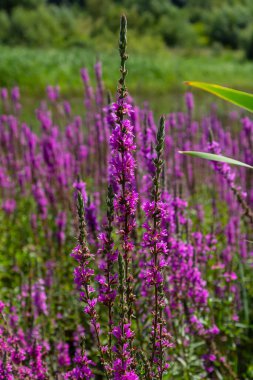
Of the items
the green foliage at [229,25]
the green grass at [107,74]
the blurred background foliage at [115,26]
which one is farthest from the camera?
the green foliage at [229,25]

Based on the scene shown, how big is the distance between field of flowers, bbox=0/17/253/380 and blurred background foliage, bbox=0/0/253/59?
4170 centimetres

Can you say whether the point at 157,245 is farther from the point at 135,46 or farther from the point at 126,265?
the point at 135,46

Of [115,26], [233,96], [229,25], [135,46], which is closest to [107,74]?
[135,46]

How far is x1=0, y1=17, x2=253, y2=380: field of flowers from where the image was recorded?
2078 millimetres

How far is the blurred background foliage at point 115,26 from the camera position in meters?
49.6

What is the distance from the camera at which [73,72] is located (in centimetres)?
2845

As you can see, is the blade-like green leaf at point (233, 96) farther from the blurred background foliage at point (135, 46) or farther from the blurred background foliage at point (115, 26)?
the blurred background foliage at point (115, 26)

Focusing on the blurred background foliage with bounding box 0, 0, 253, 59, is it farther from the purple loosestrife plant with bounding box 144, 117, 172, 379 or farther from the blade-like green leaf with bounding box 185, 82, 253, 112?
the purple loosestrife plant with bounding box 144, 117, 172, 379

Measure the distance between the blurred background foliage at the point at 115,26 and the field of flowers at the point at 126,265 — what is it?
41.7m

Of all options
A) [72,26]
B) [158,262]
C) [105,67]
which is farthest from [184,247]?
[72,26]

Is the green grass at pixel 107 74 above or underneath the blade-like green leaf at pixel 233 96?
above

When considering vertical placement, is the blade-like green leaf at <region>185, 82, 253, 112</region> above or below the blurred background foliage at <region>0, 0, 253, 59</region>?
below

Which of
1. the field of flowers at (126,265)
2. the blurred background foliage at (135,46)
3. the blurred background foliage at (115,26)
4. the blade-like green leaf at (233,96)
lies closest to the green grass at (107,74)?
the blurred background foliage at (135,46)

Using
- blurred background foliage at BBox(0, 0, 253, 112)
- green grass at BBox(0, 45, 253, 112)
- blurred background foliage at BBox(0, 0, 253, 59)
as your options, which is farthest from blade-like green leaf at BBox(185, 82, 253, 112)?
blurred background foliage at BBox(0, 0, 253, 59)
